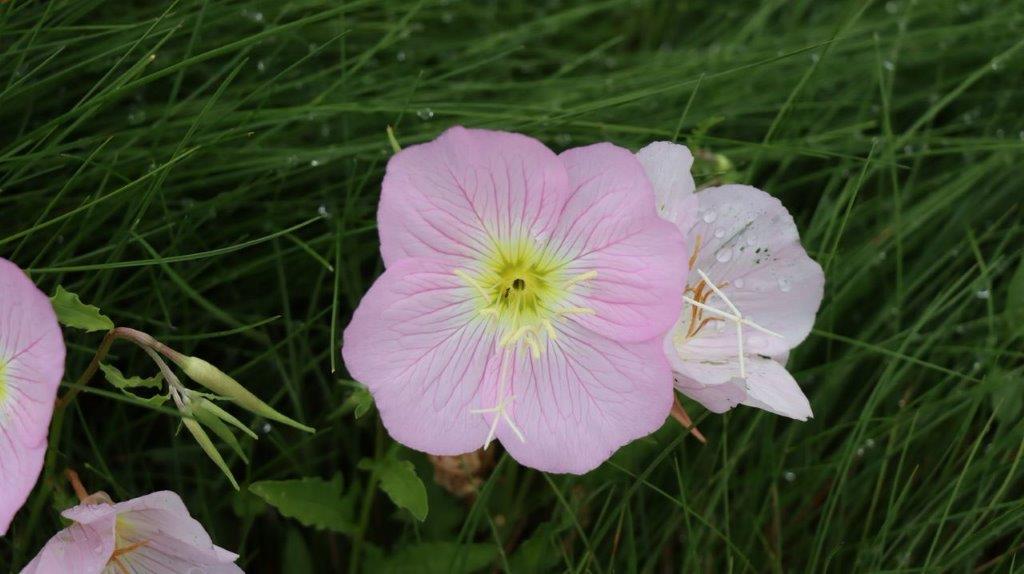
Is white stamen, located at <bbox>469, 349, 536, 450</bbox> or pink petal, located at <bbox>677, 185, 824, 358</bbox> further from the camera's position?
pink petal, located at <bbox>677, 185, 824, 358</bbox>

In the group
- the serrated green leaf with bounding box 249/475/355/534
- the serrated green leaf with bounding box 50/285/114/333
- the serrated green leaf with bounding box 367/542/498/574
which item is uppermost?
the serrated green leaf with bounding box 50/285/114/333

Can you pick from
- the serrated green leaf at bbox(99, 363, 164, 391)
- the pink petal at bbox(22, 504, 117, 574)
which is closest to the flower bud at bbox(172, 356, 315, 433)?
the serrated green leaf at bbox(99, 363, 164, 391)

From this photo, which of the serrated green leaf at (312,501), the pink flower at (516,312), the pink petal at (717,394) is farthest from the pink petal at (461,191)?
the serrated green leaf at (312,501)

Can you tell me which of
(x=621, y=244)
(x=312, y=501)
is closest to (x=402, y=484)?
(x=312, y=501)

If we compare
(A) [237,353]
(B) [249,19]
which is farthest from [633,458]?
(B) [249,19]

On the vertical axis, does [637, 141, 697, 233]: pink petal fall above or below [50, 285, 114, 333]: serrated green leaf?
above

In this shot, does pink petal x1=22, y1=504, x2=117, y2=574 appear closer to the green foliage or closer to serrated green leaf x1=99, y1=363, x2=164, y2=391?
serrated green leaf x1=99, y1=363, x2=164, y2=391

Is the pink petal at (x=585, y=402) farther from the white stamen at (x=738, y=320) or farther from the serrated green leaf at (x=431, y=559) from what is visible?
the serrated green leaf at (x=431, y=559)
